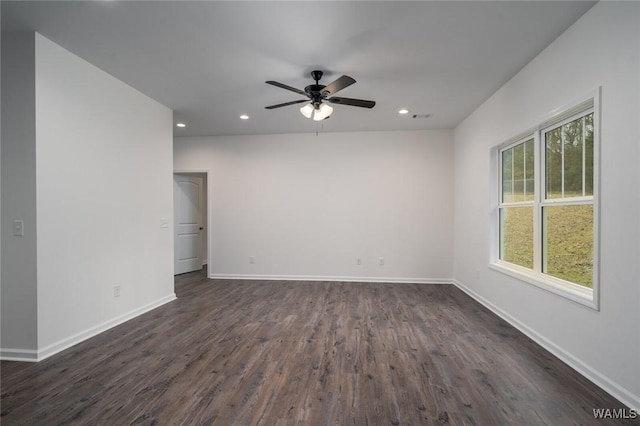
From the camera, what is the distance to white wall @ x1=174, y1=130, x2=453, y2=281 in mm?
5375

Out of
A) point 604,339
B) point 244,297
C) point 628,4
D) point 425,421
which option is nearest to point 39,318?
point 244,297

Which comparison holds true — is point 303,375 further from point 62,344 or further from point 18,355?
point 18,355


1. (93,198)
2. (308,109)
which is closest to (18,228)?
(93,198)

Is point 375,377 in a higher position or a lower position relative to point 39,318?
lower

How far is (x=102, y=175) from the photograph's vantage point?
3.15 meters

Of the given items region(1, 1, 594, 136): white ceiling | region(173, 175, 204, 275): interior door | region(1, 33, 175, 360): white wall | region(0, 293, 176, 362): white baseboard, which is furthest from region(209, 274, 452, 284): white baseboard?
region(1, 1, 594, 136): white ceiling

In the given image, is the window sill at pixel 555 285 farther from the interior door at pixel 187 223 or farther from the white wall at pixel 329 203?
the interior door at pixel 187 223

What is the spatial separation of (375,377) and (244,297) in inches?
107

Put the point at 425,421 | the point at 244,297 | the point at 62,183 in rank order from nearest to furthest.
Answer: the point at 425,421 → the point at 62,183 → the point at 244,297

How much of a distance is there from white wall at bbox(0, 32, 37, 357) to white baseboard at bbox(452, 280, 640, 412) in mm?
4399

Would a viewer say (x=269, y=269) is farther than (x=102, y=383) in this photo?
Yes

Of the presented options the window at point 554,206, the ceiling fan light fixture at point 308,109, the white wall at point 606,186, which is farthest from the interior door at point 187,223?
the white wall at point 606,186

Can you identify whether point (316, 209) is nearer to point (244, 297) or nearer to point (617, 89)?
point (244, 297)

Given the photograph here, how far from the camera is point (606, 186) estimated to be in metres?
2.06
